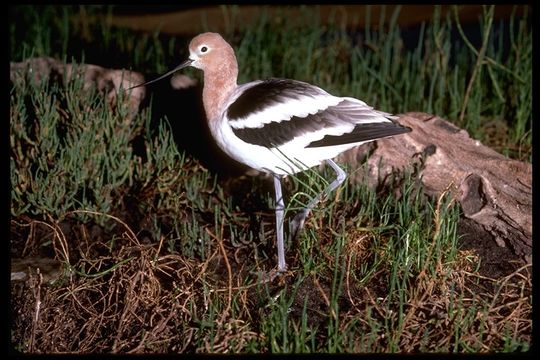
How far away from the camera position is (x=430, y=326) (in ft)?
9.24

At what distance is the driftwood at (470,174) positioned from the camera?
3389mm

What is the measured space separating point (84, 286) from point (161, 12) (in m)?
4.53

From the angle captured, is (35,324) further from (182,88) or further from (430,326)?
(182,88)

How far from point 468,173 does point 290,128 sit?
915mm

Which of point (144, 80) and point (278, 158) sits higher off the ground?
point (144, 80)

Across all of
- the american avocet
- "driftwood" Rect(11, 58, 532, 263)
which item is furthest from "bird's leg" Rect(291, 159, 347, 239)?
"driftwood" Rect(11, 58, 532, 263)

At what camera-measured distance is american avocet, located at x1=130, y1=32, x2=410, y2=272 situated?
313 cm

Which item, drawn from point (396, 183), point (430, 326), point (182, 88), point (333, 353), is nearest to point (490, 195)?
point (396, 183)

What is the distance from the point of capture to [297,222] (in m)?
3.27

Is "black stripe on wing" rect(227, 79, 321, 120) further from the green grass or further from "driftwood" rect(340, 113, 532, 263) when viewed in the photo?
"driftwood" rect(340, 113, 532, 263)

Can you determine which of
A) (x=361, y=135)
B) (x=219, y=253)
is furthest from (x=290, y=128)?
(x=219, y=253)

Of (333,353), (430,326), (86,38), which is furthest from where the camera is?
(86,38)

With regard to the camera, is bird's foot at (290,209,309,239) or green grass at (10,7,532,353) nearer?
green grass at (10,7,532,353)

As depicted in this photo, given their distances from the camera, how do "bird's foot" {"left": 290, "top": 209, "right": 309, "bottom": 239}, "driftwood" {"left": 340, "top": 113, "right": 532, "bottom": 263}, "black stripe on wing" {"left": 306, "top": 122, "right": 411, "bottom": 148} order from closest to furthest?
"black stripe on wing" {"left": 306, "top": 122, "right": 411, "bottom": 148}
"bird's foot" {"left": 290, "top": 209, "right": 309, "bottom": 239}
"driftwood" {"left": 340, "top": 113, "right": 532, "bottom": 263}
